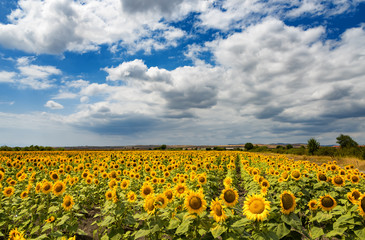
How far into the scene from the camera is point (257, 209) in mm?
3215

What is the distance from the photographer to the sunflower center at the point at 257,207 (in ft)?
10.5

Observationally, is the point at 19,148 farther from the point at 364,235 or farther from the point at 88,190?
the point at 364,235

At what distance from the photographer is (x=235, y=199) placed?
11.6 feet

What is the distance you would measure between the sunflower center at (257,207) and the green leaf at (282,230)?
337mm

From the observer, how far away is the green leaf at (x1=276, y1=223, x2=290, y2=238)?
301 cm

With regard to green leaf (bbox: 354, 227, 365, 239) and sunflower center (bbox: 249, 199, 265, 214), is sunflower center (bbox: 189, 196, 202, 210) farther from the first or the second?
green leaf (bbox: 354, 227, 365, 239)

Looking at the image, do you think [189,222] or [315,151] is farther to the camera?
[315,151]


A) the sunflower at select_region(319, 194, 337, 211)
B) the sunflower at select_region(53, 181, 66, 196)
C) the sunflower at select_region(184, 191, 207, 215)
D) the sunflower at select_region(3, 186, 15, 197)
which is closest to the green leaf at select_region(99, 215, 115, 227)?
the sunflower at select_region(184, 191, 207, 215)

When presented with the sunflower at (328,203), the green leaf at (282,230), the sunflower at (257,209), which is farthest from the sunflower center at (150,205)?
the sunflower at (328,203)

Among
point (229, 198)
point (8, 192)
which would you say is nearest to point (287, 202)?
point (229, 198)

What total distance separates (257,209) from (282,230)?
0.43 meters

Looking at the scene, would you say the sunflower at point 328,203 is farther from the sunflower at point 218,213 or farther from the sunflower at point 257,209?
the sunflower at point 218,213

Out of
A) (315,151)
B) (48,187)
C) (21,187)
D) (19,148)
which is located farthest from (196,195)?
(19,148)

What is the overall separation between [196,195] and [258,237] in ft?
3.65
